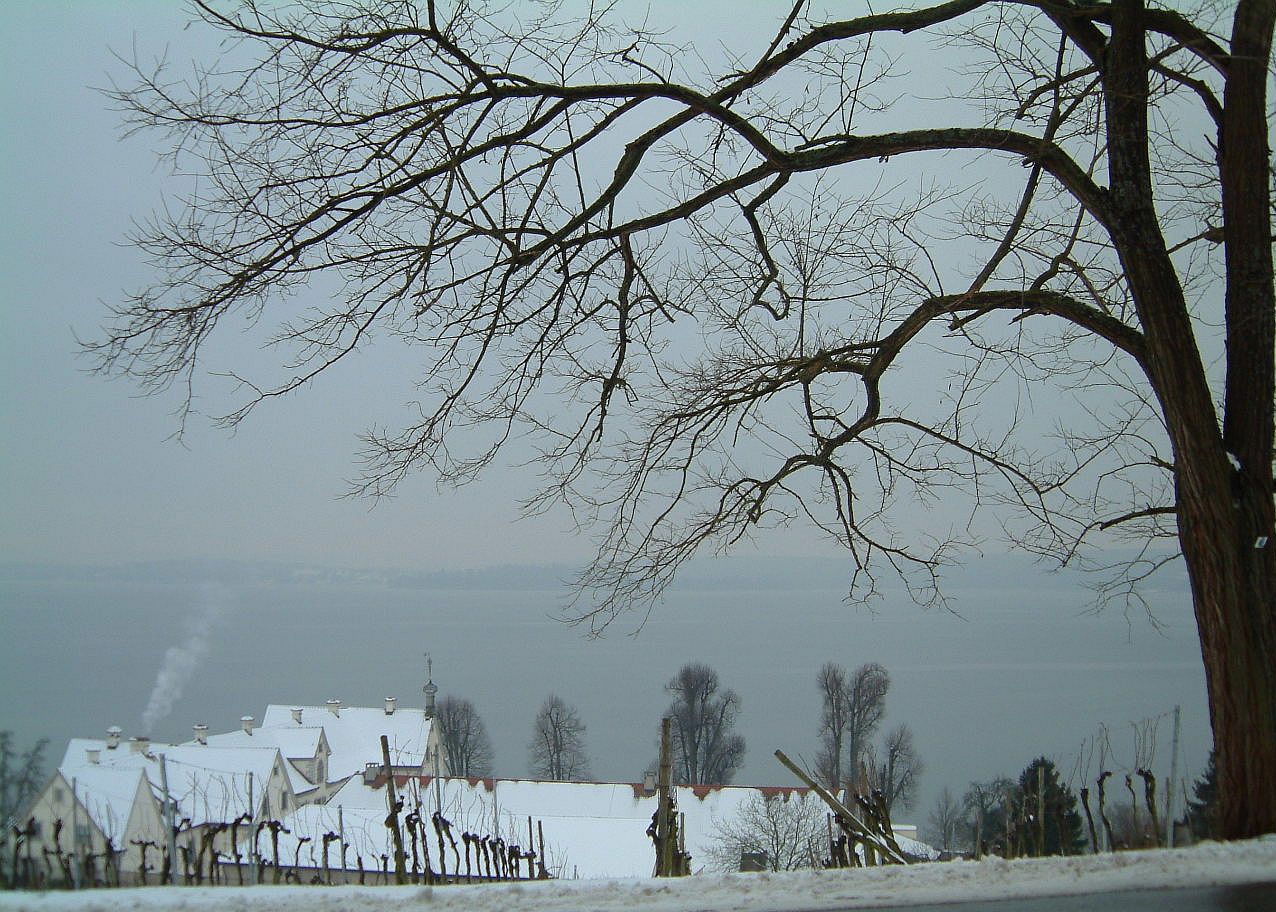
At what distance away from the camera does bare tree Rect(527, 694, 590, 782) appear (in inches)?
651

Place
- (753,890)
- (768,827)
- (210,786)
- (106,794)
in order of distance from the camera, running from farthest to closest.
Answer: (768,827) < (210,786) < (106,794) < (753,890)

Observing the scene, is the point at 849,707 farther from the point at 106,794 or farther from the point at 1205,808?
the point at 106,794

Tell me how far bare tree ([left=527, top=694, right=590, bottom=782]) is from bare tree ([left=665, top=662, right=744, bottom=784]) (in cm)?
160

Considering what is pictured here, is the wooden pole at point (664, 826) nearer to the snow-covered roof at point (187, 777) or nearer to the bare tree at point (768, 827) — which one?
the snow-covered roof at point (187, 777)

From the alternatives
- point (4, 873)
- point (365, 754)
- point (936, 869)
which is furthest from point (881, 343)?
point (365, 754)

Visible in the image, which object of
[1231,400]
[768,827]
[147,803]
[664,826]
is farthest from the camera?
[768,827]

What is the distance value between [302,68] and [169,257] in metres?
1.44

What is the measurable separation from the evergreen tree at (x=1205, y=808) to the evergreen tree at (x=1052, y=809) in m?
0.75

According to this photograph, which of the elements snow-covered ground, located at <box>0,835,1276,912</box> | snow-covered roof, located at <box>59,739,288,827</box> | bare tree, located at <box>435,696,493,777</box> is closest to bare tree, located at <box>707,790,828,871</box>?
bare tree, located at <box>435,696,493,777</box>

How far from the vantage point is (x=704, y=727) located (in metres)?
16.5

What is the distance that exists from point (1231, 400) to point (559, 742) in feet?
38.4

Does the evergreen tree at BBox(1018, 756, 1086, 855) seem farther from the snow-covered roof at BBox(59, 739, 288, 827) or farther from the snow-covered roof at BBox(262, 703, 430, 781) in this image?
the snow-covered roof at BBox(262, 703, 430, 781)

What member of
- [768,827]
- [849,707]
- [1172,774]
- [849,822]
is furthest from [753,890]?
[768,827]

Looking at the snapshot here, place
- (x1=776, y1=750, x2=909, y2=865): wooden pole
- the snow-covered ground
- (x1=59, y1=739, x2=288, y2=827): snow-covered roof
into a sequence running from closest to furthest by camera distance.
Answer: the snow-covered ground → (x1=776, y1=750, x2=909, y2=865): wooden pole → (x1=59, y1=739, x2=288, y2=827): snow-covered roof
